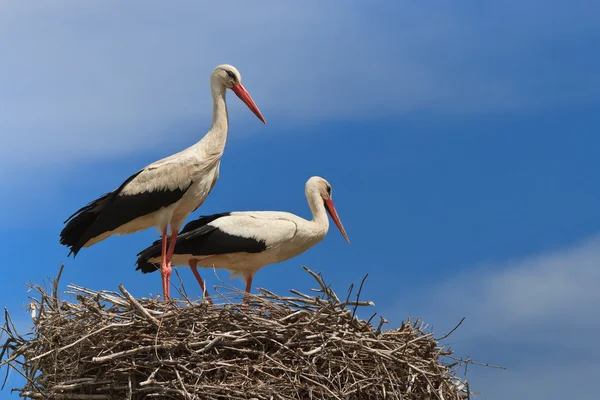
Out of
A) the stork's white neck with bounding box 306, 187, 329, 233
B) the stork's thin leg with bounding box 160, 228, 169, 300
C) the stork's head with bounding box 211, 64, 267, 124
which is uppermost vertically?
the stork's head with bounding box 211, 64, 267, 124

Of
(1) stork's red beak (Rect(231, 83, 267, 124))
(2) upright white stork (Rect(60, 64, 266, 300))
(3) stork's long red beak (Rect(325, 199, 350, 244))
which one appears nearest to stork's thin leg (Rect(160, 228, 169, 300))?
(2) upright white stork (Rect(60, 64, 266, 300))

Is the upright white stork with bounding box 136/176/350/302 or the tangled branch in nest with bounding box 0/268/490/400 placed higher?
the upright white stork with bounding box 136/176/350/302

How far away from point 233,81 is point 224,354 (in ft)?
11.0

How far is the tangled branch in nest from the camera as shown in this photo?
6633 millimetres

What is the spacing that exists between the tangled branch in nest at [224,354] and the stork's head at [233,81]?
279cm

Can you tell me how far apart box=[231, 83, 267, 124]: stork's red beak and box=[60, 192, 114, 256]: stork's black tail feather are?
161 centimetres

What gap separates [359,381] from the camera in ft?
22.1

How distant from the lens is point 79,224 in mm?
8750

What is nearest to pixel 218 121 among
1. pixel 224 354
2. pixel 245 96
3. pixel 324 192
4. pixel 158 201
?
pixel 245 96

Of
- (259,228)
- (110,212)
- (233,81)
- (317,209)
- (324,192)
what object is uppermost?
(233,81)

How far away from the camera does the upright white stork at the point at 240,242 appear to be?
9.05 m

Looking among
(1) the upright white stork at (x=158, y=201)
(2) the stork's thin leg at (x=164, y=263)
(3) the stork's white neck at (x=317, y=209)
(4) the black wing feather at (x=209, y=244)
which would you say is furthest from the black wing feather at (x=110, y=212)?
(3) the stork's white neck at (x=317, y=209)

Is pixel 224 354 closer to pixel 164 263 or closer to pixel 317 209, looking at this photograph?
pixel 164 263

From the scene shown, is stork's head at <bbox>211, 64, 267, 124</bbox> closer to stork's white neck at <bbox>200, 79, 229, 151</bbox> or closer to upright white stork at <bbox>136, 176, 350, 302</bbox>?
stork's white neck at <bbox>200, 79, 229, 151</bbox>
